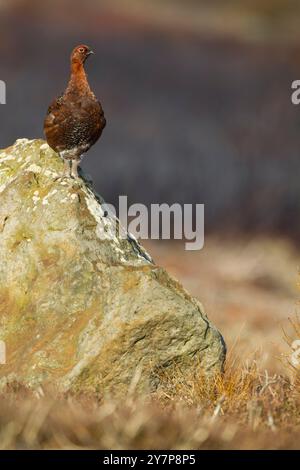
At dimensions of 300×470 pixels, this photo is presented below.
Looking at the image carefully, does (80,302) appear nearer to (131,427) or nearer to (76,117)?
(76,117)

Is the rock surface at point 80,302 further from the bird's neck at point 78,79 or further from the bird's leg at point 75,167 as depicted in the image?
the bird's neck at point 78,79

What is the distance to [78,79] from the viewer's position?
11.9 metres

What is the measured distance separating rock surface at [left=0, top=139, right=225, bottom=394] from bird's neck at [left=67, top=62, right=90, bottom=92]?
3.90 feet

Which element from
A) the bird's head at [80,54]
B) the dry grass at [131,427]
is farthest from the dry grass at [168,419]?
the bird's head at [80,54]

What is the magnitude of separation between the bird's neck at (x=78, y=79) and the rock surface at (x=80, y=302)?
3.90ft

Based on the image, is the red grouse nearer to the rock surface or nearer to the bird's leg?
the bird's leg

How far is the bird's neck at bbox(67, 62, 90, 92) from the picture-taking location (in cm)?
1186

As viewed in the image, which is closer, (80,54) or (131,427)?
(131,427)

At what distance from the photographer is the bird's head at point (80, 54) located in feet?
39.4

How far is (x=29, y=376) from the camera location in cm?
1101

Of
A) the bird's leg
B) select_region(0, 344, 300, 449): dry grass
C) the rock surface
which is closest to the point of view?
select_region(0, 344, 300, 449): dry grass

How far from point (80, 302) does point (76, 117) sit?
258 cm

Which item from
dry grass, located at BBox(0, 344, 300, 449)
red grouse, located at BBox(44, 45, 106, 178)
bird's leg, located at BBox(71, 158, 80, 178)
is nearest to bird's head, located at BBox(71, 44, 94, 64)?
red grouse, located at BBox(44, 45, 106, 178)

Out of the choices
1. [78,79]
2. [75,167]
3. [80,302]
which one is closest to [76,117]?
[78,79]
